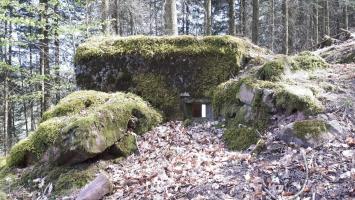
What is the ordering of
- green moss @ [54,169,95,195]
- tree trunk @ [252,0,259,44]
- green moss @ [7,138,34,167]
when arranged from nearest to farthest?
green moss @ [54,169,95,195] < green moss @ [7,138,34,167] < tree trunk @ [252,0,259,44]

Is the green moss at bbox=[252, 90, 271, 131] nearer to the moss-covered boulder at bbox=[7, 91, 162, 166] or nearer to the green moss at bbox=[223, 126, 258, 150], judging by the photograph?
the green moss at bbox=[223, 126, 258, 150]

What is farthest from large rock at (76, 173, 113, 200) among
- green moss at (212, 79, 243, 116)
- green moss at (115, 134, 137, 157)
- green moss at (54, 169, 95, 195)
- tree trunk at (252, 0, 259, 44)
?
tree trunk at (252, 0, 259, 44)

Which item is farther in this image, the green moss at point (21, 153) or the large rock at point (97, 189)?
the green moss at point (21, 153)

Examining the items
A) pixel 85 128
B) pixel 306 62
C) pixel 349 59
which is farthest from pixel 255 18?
pixel 85 128

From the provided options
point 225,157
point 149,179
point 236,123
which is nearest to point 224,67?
point 236,123

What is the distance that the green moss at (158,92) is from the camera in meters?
7.00

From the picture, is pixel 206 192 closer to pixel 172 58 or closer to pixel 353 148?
pixel 353 148

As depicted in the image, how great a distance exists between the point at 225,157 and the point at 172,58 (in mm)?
3014

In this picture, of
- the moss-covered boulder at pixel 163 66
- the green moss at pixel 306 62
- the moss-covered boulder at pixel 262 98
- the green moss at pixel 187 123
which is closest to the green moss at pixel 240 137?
the moss-covered boulder at pixel 262 98

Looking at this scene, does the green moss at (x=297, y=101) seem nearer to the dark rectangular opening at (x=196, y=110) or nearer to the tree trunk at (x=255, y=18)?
the dark rectangular opening at (x=196, y=110)

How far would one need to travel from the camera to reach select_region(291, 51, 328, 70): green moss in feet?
21.7

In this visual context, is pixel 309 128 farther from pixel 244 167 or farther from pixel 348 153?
pixel 244 167

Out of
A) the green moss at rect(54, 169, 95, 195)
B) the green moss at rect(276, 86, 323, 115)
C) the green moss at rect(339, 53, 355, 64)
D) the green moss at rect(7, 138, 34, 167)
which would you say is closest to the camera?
the green moss at rect(54, 169, 95, 195)

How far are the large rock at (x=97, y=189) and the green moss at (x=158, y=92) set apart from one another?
2582mm
